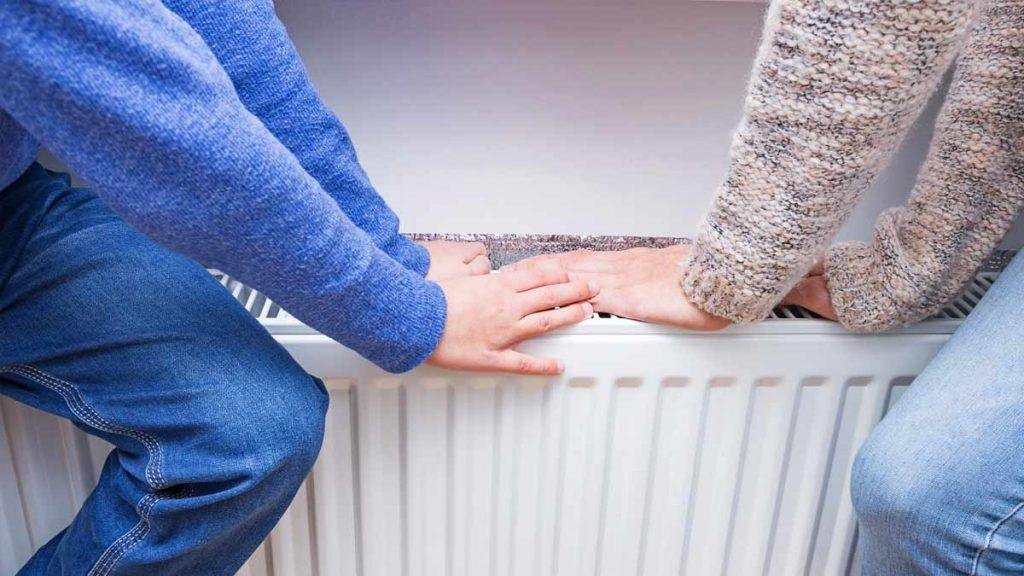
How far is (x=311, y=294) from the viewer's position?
487 millimetres

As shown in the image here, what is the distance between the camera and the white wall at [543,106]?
0.76 meters

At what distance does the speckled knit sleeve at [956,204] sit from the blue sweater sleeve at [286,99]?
1.08 feet

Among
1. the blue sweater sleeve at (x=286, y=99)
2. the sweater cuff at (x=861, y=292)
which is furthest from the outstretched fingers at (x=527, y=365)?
the sweater cuff at (x=861, y=292)

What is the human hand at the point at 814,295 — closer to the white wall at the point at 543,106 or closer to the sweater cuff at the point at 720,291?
the sweater cuff at the point at 720,291

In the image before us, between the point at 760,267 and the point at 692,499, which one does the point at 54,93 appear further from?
the point at 692,499

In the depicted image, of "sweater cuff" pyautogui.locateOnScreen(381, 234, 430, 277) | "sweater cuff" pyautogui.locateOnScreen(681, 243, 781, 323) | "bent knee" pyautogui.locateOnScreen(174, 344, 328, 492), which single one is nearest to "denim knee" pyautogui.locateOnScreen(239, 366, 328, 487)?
"bent knee" pyautogui.locateOnScreen(174, 344, 328, 492)

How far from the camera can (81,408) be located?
56 centimetres

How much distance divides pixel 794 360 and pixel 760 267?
12cm

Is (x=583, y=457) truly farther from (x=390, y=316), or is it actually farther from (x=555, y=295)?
(x=390, y=316)

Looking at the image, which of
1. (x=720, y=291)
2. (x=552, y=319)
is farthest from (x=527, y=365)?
(x=720, y=291)

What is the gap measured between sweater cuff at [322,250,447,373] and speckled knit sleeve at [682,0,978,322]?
20cm

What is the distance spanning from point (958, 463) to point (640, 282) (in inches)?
9.6

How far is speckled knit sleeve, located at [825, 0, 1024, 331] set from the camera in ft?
1.87

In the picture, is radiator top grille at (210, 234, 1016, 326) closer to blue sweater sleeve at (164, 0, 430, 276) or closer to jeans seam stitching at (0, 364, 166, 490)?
blue sweater sleeve at (164, 0, 430, 276)
